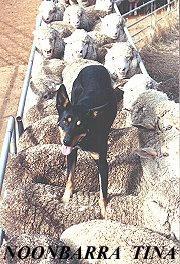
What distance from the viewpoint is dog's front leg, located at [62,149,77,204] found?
3522 millimetres

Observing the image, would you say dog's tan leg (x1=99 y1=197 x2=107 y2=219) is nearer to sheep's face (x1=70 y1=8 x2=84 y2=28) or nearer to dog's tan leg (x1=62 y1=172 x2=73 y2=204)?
dog's tan leg (x1=62 y1=172 x2=73 y2=204)

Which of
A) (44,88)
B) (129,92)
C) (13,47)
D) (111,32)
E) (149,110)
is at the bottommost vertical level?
(149,110)

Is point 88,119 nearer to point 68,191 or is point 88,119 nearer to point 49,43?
point 68,191

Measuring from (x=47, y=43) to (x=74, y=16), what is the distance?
46.0 inches

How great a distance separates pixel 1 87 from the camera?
26.5ft

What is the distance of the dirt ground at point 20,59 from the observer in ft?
24.4

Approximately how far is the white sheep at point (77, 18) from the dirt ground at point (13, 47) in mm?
1179

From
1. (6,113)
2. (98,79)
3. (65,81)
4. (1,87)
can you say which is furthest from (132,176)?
(1,87)

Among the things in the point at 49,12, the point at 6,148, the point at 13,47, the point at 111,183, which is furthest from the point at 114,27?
the point at 6,148

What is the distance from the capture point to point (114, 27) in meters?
7.09

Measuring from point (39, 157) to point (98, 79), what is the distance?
91 centimetres

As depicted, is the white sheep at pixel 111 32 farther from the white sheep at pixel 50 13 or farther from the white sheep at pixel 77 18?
the white sheep at pixel 50 13

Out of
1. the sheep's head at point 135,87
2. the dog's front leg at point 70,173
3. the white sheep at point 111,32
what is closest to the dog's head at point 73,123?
the dog's front leg at point 70,173

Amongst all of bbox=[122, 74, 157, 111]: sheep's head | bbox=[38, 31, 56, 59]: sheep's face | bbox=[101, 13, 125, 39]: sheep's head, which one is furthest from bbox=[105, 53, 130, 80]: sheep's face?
bbox=[101, 13, 125, 39]: sheep's head
